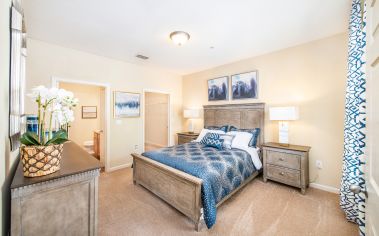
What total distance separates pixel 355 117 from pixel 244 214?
1.70 m

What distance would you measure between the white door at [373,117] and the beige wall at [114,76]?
400cm

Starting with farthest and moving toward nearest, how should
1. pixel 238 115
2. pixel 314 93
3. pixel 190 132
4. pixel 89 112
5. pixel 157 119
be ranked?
pixel 157 119 < pixel 89 112 < pixel 190 132 < pixel 238 115 < pixel 314 93

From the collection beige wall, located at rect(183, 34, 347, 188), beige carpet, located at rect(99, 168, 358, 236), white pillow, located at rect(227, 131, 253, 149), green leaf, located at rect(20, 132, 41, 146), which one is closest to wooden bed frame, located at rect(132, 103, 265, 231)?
beige carpet, located at rect(99, 168, 358, 236)

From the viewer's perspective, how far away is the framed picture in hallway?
378cm

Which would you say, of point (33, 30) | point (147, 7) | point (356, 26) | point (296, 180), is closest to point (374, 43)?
point (356, 26)

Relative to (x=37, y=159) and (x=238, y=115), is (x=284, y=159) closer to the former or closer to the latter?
(x=238, y=115)

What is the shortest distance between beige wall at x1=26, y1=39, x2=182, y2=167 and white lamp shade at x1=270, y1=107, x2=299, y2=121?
3.01 meters

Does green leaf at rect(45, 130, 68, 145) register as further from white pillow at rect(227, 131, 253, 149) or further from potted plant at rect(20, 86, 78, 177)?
white pillow at rect(227, 131, 253, 149)

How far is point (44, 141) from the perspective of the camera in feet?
3.55

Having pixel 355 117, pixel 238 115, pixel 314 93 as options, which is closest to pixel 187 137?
pixel 238 115

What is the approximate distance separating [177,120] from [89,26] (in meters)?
3.34

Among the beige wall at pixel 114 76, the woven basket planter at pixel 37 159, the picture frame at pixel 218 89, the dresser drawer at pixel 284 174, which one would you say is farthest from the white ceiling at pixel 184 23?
the dresser drawer at pixel 284 174

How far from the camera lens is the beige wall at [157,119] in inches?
230

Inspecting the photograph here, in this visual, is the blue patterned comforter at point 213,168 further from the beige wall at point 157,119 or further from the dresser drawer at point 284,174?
the beige wall at point 157,119
